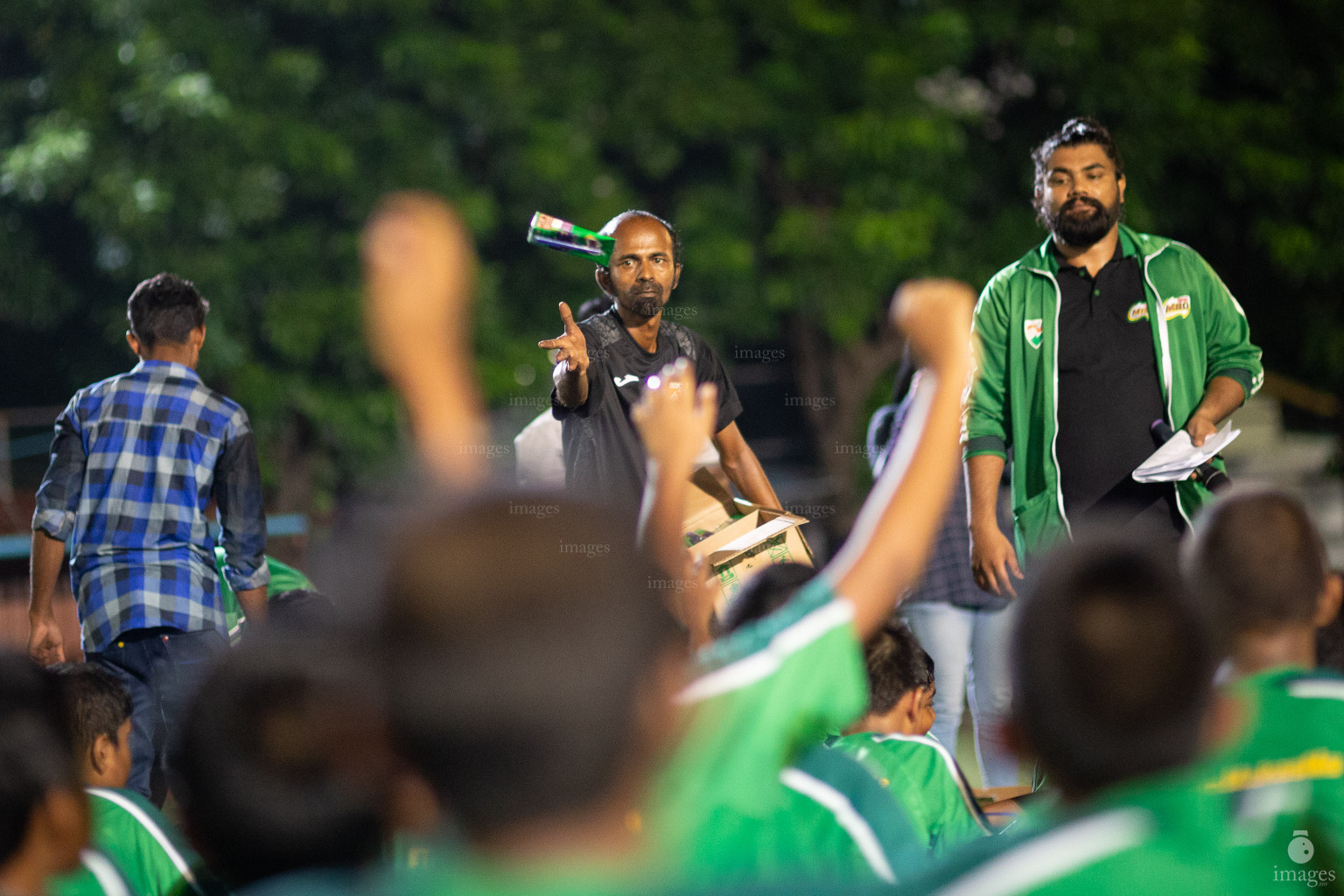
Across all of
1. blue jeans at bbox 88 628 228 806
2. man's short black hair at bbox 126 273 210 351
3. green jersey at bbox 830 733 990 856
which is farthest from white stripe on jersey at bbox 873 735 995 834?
man's short black hair at bbox 126 273 210 351

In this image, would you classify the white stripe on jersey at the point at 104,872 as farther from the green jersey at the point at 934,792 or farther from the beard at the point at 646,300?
the beard at the point at 646,300

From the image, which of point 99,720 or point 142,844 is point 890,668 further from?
point 99,720

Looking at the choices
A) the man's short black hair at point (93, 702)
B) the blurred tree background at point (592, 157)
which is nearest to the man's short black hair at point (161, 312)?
the man's short black hair at point (93, 702)

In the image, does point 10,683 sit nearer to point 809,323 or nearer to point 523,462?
point 523,462

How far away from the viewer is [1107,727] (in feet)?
4.47

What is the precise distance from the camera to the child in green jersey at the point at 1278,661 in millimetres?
2051

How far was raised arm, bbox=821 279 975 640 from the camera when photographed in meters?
1.48

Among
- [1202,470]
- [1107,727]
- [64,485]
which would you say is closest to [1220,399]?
[1202,470]

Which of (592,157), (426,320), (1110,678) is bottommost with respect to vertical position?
(1110,678)

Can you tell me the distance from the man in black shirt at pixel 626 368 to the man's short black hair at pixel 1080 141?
1.09 meters

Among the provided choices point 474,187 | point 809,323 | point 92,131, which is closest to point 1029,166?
point 809,323

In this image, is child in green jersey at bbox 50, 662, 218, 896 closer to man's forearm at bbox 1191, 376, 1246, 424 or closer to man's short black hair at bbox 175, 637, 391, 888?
man's short black hair at bbox 175, 637, 391, 888

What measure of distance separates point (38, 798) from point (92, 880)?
19cm

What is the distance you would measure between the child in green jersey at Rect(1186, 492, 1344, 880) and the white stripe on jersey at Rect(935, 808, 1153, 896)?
0.84 m
